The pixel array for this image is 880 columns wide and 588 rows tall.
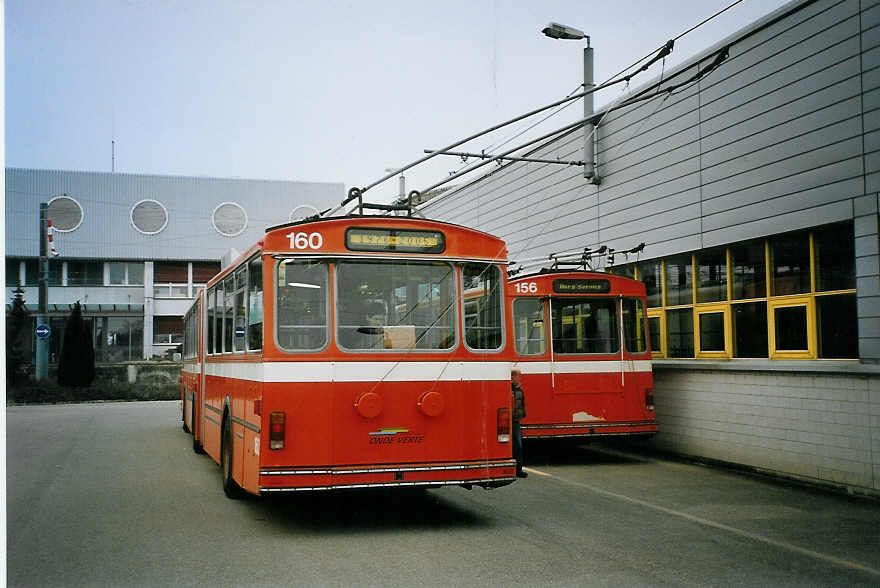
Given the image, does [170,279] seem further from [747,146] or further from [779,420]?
[779,420]

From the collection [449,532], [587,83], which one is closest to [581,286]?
Result: [587,83]

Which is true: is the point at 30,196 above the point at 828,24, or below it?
above

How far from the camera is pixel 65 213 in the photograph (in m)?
53.9

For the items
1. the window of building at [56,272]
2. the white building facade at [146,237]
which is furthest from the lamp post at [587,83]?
the window of building at [56,272]

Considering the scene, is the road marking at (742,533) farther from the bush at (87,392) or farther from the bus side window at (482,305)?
the bush at (87,392)

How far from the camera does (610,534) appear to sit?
360 inches

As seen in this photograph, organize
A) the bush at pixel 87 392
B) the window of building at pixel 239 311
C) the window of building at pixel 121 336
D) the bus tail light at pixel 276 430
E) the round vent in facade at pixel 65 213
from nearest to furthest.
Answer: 1. the bus tail light at pixel 276 430
2. the window of building at pixel 239 311
3. the bush at pixel 87 392
4. the round vent in facade at pixel 65 213
5. the window of building at pixel 121 336

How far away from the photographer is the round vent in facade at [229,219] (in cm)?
5978

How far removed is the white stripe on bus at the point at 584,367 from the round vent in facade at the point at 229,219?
47.5 metres

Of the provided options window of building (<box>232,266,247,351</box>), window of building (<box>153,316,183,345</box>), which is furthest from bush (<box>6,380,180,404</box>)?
window of building (<box>232,266,247,351</box>)

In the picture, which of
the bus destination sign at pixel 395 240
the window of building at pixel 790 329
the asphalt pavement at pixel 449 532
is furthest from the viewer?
the window of building at pixel 790 329

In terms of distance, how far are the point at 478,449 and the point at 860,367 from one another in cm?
536

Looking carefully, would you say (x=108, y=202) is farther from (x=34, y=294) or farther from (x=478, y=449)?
(x=478, y=449)

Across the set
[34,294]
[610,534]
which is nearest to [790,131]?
[610,534]
